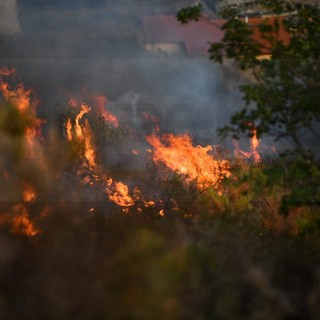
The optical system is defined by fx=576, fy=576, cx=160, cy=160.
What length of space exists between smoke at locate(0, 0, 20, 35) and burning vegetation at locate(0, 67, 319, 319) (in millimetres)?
4871

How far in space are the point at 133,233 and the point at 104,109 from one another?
7.50 m

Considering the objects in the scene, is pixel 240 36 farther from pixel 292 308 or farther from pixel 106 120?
pixel 106 120

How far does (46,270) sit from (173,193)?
2453mm

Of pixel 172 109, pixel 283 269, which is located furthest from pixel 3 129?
pixel 172 109

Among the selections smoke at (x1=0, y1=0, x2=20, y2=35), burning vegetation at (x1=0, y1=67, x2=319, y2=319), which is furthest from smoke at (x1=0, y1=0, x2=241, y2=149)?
burning vegetation at (x1=0, y1=67, x2=319, y2=319)

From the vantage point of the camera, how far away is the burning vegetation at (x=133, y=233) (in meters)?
3.55

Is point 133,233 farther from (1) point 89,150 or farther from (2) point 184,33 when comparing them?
(2) point 184,33

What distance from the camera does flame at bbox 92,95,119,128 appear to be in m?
11.4

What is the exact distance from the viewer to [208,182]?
7.10 m

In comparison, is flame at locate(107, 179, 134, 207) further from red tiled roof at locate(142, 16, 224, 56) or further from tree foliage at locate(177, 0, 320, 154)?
red tiled roof at locate(142, 16, 224, 56)

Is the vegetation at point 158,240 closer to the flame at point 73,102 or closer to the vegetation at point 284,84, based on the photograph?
the vegetation at point 284,84

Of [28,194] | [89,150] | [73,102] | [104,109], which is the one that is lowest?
[104,109]

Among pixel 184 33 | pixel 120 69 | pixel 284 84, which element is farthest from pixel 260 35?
pixel 120 69

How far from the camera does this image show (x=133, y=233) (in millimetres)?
5164
